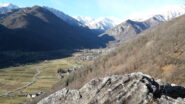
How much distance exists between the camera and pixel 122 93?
29.5m

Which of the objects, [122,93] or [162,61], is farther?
[162,61]

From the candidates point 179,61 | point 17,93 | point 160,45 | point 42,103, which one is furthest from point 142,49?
point 42,103

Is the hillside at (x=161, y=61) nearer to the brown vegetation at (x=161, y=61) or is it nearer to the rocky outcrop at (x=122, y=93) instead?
the brown vegetation at (x=161, y=61)

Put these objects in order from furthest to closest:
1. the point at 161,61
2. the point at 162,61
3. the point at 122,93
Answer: the point at 161,61, the point at 162,61, the point at 122,93

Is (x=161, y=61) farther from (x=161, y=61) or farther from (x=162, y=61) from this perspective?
(x=162, y=61)

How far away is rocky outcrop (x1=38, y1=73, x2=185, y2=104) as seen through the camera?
1115 inches

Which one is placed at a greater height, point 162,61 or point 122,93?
point 122,93

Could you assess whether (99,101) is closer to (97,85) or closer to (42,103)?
(97,85)

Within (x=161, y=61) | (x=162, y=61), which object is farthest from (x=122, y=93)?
(x=161, y=61)

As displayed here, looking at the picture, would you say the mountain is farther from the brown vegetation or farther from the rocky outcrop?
the rocky outcrop

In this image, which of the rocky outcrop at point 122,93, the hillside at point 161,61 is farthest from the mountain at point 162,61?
the rocky outcrop at point 122,93

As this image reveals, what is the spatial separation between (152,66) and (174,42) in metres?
31.6

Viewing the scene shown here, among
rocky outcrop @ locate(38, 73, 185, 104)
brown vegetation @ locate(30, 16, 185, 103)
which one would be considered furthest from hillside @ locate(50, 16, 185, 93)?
rocky outcrop @ locate(38, 73, 185, 104)

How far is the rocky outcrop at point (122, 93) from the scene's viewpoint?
92.9ft
